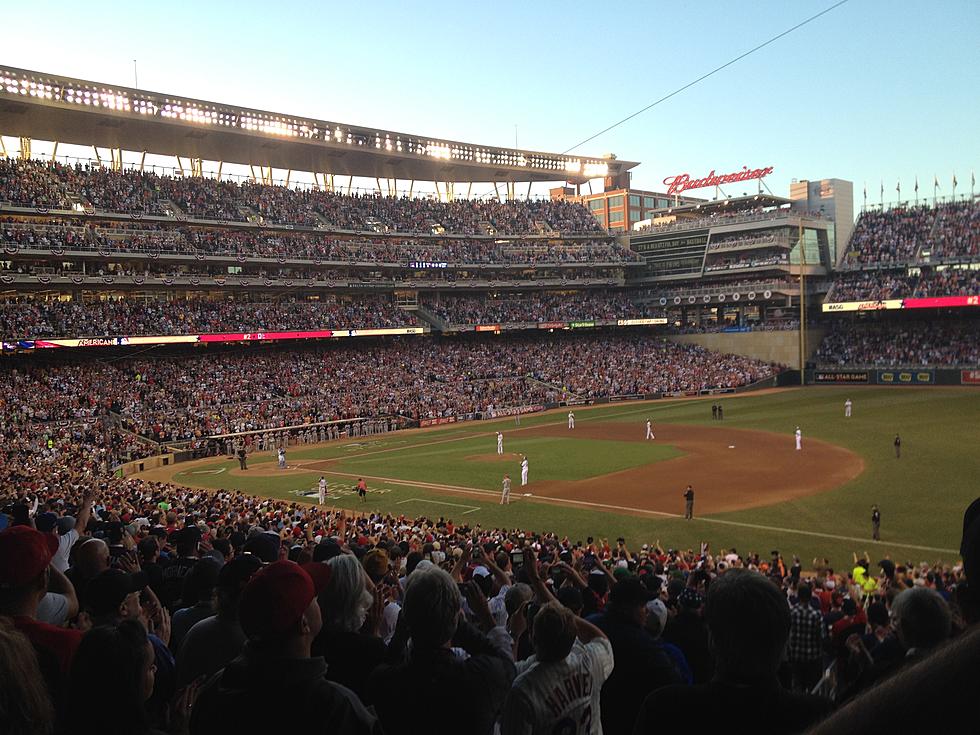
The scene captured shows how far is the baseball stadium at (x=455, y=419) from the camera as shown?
15.0 ft

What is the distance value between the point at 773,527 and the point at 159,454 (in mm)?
34405

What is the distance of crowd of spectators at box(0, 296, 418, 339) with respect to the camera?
169 ft

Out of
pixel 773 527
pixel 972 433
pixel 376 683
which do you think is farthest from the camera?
pixel 972 433

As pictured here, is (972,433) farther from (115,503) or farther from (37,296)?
(37,296)

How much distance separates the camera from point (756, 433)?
44.8 m

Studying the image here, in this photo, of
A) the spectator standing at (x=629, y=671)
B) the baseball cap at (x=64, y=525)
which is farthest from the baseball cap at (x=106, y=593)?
the baseball cap at (x=64, y=525)

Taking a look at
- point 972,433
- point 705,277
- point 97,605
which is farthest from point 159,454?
point 705,277

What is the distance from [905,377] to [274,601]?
239ft

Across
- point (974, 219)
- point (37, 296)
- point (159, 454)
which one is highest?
point (974, 219)

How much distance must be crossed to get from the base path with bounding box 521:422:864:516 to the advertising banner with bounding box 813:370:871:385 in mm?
30685

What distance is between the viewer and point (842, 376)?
70188 mm

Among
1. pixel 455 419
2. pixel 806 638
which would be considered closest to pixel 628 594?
pixel 806 638

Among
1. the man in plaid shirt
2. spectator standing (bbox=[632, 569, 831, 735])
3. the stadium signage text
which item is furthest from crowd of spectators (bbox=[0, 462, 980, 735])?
the stadium signage text

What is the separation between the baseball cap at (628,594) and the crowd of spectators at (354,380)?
151ft
